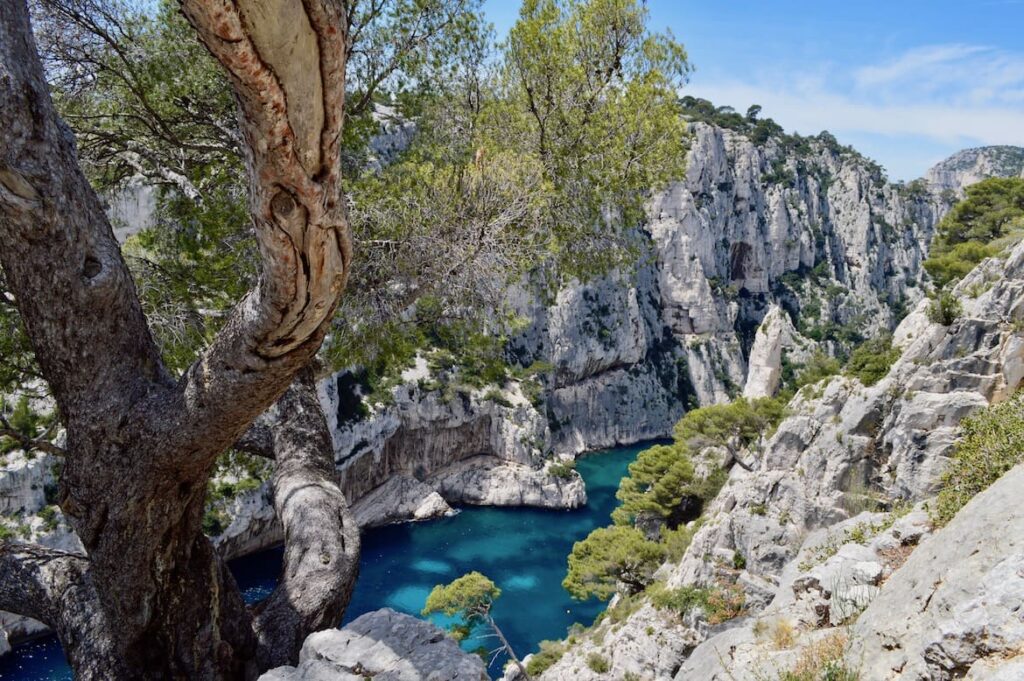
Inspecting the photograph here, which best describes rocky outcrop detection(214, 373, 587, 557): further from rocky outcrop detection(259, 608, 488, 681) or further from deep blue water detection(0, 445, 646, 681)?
rocky outcrop detection(259, 608, 488, 681)

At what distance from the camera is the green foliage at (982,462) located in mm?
4016

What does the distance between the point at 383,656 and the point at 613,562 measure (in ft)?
56.5

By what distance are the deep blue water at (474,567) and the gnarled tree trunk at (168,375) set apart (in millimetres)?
17962

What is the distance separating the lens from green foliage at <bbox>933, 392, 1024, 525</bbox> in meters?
4.02

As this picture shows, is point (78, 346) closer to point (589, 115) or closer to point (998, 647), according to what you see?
point (998, 647)

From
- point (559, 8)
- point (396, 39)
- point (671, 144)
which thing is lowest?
point (671, 144)

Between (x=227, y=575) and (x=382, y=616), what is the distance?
32.8 inches

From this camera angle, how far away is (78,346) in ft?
7.64

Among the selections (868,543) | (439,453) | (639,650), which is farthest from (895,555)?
(439,453)

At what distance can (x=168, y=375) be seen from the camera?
8.39 ft

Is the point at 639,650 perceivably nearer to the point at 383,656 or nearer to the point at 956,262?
the point at 383,656

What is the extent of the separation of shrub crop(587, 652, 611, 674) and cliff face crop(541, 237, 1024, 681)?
0.14 meters

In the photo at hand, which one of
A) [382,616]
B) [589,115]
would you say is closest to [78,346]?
[382,616]

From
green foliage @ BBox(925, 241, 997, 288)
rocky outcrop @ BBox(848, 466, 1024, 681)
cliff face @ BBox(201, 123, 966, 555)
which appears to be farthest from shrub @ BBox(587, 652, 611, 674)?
cliff face @ BBox(201, 123, 966, 555)
